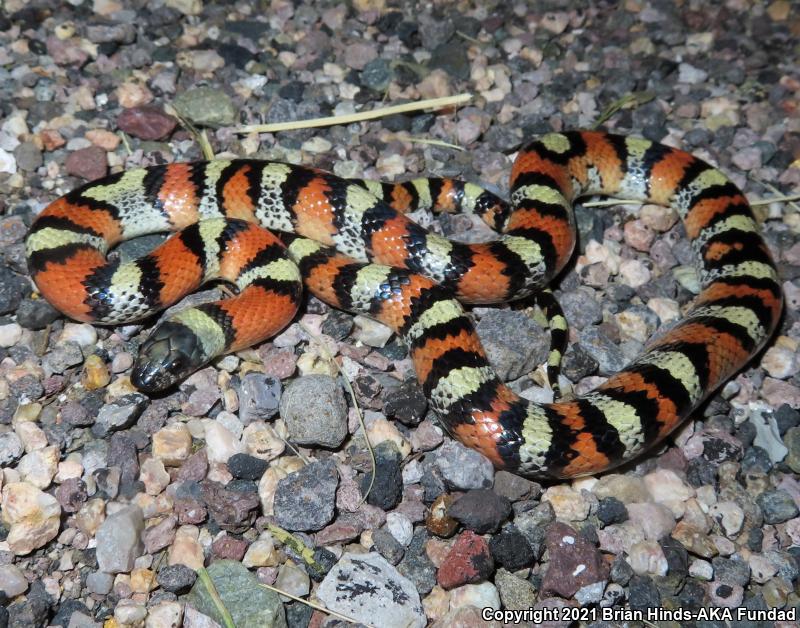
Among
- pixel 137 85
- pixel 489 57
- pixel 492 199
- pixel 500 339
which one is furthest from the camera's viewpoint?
pixel 489 57

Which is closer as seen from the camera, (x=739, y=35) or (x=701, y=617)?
(x=701, y=617)

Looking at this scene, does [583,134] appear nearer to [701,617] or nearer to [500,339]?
[500,339]

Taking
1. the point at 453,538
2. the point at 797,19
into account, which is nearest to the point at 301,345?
the point at 453,538

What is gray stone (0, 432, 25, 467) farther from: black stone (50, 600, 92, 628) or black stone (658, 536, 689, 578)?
black stone (658, 536, 689, 578)

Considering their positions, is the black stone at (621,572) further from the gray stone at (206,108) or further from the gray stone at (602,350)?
the gray stone at (206,108)

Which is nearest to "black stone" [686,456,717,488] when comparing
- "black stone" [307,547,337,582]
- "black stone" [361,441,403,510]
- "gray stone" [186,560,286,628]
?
"black stone" [361,441,403,510]
